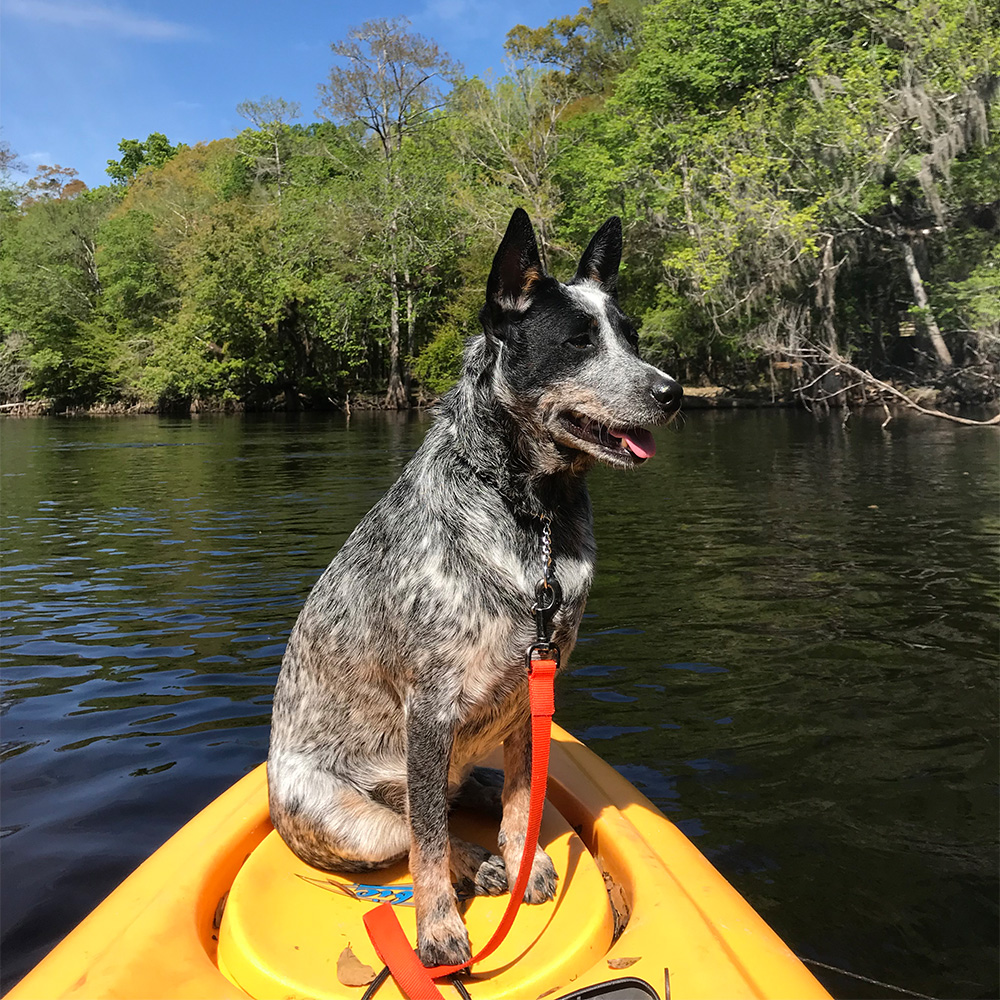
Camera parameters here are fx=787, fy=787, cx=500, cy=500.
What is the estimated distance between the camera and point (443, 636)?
2.91m

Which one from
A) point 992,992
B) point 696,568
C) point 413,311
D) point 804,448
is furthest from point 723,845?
point 413,311

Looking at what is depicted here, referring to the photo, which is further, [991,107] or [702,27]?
[702,27]

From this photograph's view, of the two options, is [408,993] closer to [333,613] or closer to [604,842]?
[604,842]

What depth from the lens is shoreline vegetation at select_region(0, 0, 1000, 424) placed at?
31375 millimetres

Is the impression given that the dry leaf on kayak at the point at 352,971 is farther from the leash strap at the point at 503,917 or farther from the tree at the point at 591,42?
the tree at the point at 591,42

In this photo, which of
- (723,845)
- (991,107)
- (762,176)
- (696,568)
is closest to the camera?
(723,845)

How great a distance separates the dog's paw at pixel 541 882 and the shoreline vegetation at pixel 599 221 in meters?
31.1

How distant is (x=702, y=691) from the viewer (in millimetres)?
6875

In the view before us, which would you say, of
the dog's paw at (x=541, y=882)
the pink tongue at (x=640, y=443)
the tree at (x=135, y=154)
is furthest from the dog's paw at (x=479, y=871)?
the tree at (x=135, y=154)

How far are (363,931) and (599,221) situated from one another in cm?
4368

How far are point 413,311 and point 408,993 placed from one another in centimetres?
5209

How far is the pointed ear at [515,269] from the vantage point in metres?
2.93

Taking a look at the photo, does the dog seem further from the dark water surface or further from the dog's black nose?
the dark water surface

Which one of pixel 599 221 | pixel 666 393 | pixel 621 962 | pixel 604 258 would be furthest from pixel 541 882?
pixel 599 221
